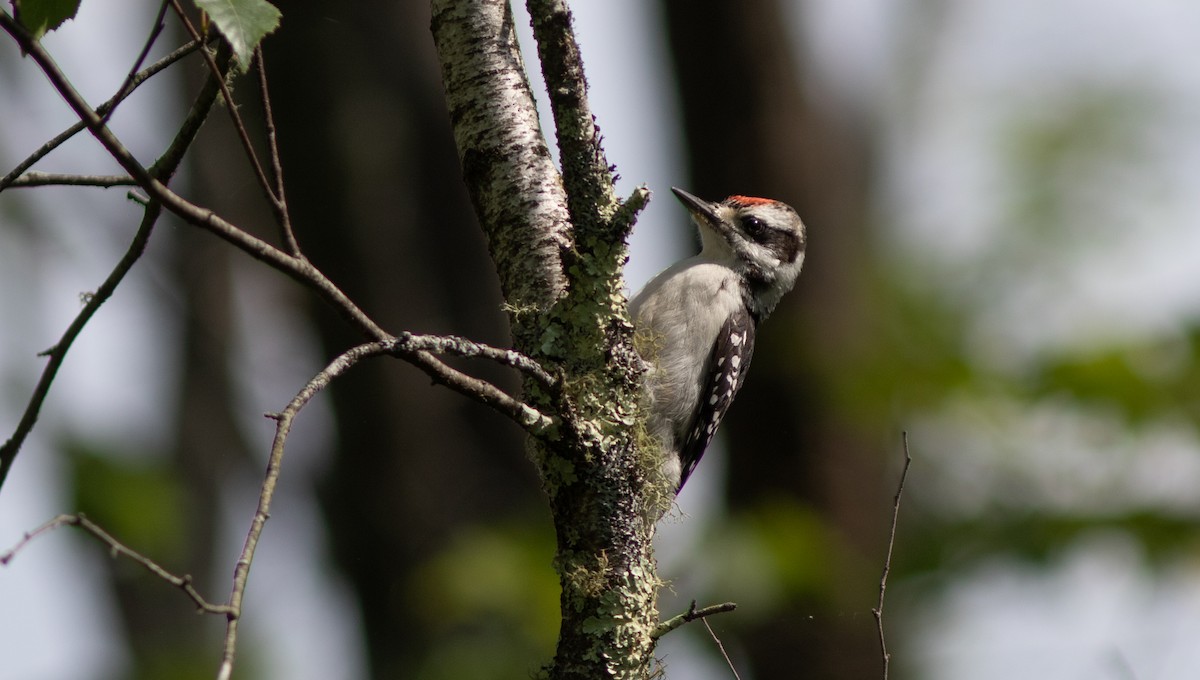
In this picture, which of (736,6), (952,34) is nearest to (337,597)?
(736,6)

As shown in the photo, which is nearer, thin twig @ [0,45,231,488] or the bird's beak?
thin twig @ [0,45,231,488]

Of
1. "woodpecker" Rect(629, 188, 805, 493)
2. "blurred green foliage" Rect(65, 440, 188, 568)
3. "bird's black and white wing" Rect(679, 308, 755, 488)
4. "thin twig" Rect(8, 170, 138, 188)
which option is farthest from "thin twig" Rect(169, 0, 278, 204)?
"blurred green foliage" Rect(65, 440, 188, 568)

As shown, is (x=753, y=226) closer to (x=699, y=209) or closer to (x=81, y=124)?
(x=699, y=209)

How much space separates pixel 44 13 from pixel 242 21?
0.50 m

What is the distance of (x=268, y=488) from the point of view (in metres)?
2.12

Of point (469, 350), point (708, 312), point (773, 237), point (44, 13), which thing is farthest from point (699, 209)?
point (44, 13)

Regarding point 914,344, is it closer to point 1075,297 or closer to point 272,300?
point 1075,297

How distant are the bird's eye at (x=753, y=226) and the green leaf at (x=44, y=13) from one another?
15.5 ft

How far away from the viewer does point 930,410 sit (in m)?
6.69

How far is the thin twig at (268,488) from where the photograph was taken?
193cm

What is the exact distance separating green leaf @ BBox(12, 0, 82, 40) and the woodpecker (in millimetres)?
3419

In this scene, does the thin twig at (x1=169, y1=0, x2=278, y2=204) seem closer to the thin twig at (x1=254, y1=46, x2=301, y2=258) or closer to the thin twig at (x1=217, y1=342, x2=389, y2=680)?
the thin twig at (x1=254, y1=46, x2=301, y2=258)

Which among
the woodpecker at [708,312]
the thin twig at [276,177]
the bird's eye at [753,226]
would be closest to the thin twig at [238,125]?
the thin twig at [276,177]

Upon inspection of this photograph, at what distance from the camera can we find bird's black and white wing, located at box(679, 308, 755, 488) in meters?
6.23
